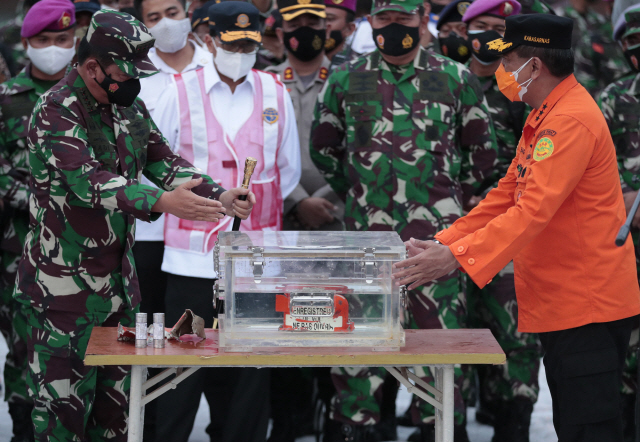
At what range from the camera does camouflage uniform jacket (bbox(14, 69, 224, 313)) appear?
393 cm

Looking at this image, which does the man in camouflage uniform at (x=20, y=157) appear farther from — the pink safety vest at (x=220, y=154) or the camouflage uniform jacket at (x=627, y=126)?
the camouflage uniform jacket at (x=627, y=126)

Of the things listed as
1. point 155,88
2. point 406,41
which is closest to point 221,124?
point 155,88

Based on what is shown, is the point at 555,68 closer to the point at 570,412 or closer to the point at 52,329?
the point at 570,412

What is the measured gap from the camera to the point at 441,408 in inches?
145

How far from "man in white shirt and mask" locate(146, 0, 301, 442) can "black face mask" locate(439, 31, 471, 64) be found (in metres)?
1.52

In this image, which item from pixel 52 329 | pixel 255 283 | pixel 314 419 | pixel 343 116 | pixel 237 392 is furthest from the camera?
pixel 314 419

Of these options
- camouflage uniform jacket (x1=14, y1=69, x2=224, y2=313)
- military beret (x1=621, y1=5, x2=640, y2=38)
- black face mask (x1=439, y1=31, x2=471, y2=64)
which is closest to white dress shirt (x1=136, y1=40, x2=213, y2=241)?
camouflage uniform jacket (x1=14, y1=69, x2=224, y2=313)

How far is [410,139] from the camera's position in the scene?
16.9ft

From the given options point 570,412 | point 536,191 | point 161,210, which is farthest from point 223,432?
point 536,191

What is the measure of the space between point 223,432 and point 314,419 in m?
1.06

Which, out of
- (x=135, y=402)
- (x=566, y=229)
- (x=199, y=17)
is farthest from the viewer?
(x=199, y=17)

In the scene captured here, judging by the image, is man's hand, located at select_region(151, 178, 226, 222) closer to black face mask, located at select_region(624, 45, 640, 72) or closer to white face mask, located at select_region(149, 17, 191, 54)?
white face mask, located at select_region(149, 17, 191, 54)

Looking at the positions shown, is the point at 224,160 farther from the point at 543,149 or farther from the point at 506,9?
the point at 506,9

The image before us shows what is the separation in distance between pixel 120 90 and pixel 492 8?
2.77m
